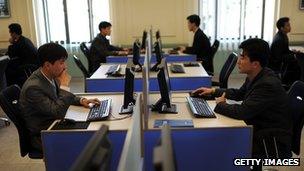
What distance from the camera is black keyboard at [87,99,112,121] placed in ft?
7.30

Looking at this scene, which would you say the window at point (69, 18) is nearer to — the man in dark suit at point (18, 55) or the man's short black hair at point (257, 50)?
the man in dark suit at point (18, 55)

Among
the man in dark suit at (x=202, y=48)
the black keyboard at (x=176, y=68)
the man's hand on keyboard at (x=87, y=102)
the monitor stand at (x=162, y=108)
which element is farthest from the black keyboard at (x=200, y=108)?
the man in dark suit at (x=202, y=48)

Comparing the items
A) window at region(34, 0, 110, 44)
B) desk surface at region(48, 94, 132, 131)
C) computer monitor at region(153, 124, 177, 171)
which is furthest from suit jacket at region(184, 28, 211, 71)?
computer monitor at region(153, 124, 177, 171)

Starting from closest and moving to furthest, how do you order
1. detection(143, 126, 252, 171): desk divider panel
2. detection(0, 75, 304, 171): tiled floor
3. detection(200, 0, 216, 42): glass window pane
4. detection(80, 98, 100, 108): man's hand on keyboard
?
detection(143, 126, 252, 171): desk divider panel
detection(80, 98, 100, 108): man's hand on keyboard
detection(0, 75, 304, 171): tiled floor
detection(200, 0, 216, 42): glass window pane

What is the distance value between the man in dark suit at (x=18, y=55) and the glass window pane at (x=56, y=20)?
103 centimetres

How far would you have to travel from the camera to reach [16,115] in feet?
7.61

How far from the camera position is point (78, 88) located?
5785 millimetres

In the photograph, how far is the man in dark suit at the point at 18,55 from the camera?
5.08 metres

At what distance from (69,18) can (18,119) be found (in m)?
4.07

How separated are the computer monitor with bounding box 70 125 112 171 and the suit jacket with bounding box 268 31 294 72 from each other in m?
4.73

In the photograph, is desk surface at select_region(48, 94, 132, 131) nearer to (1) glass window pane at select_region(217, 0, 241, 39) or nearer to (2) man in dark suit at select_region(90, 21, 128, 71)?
(2) man in dark suit at select_region(90, 21, 128, 71)

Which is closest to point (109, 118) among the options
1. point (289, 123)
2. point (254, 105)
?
point (254, 105)

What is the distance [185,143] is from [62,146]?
734mm

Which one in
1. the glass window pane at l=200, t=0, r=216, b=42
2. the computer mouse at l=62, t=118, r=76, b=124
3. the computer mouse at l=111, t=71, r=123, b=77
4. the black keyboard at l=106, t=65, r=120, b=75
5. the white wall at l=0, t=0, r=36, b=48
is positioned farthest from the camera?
the glass window pane at l=200, t=0, r=216, b=42
